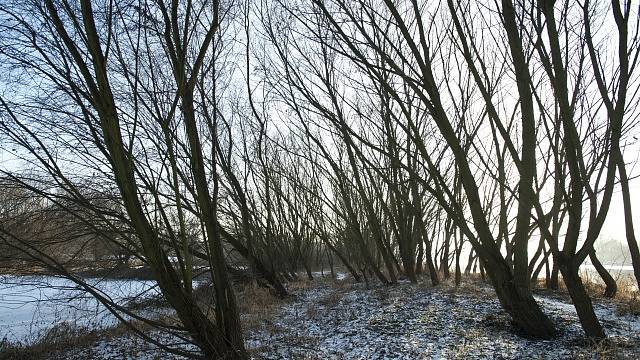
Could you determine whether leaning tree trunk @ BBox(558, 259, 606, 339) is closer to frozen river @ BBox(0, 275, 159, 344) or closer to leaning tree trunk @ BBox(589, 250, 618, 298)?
leaning tree trunk @ BBox(589, 250, 618, 298)

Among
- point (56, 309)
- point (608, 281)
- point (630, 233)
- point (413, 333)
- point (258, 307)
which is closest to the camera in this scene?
point (413, 333)

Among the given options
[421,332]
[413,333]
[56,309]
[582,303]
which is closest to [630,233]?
[582,303]

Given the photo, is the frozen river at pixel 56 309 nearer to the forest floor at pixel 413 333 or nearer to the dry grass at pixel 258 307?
the forest floor at pixel 413 333

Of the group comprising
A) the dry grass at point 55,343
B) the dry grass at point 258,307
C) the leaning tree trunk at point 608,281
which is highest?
the leaning tree trunk at point 608,281

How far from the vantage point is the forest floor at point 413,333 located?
5.05m

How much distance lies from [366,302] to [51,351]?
596cm

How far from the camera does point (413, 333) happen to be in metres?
6.28

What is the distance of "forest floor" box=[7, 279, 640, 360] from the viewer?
16.6 ft

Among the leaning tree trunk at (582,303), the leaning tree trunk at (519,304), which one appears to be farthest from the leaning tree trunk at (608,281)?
the leaning tree trunk at (582,303)

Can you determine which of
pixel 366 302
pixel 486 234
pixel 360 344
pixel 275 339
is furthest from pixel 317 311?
pixel 486 234

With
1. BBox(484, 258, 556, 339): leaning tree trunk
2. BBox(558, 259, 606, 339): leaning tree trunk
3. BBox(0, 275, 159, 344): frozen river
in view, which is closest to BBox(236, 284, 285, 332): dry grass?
BBox(0, 275, 159, 344): frozen river

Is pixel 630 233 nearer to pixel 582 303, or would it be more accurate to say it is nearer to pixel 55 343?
pixel 582 303

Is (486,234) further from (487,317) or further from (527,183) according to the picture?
(487,317)

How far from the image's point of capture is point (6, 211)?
685 centimetres
